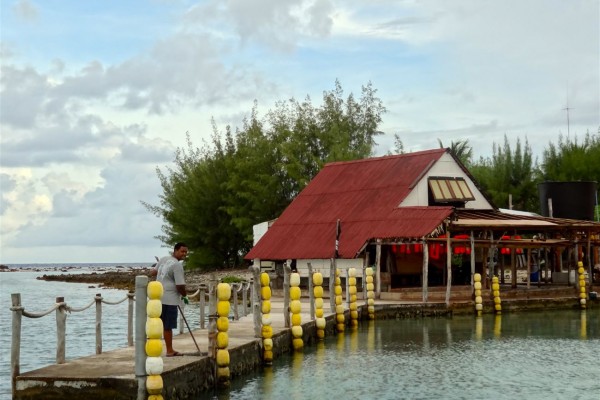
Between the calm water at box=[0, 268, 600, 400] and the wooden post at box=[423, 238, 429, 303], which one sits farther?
the wooden post at box=[423, 238, 429, 303]

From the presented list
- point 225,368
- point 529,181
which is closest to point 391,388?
point 225,368

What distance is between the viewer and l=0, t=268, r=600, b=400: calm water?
604 inches

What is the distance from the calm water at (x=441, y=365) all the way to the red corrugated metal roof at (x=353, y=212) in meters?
5.88

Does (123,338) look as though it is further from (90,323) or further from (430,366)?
(430,366)

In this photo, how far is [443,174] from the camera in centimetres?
3544

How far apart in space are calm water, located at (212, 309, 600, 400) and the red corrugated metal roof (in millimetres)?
5882

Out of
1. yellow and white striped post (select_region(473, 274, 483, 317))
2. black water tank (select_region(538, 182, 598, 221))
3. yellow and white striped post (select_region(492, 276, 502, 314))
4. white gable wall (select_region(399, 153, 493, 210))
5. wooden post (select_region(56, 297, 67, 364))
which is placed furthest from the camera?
black water tank (select_region(538, 182, 598, 221))

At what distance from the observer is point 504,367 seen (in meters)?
18.0

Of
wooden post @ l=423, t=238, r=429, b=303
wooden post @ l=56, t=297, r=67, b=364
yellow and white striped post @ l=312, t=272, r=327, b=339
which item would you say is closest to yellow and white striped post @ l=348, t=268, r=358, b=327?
wooden post @ l=423, t=238, r=429, b=303

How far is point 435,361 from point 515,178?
36868 millimetres

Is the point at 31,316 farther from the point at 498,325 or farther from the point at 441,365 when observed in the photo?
the point at 498,325

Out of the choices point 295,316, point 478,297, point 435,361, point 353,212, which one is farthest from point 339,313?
point 353,212

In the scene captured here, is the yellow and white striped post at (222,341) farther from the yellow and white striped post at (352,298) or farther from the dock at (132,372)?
the yellow and white striped post at (352,298)

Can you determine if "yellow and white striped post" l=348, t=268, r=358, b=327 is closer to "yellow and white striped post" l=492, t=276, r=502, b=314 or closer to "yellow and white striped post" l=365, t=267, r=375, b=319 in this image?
"yellow and white striped post" l=365, t=267, r=375, b=319
